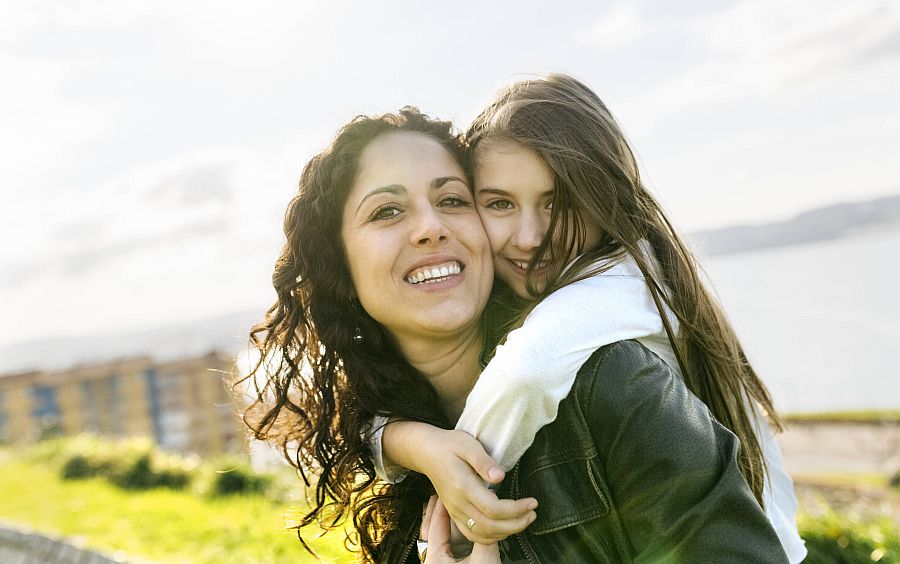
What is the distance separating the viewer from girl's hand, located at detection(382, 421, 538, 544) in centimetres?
204

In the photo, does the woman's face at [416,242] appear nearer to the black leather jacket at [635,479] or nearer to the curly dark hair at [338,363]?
the curly dark hair at [338,363]

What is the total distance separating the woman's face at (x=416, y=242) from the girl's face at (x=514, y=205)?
54mm

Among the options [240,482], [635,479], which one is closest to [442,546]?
[635,479]

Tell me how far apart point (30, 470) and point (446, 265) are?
517 inches

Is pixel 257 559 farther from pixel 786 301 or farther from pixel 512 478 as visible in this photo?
pixel 786 301

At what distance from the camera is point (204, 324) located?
2554 inches

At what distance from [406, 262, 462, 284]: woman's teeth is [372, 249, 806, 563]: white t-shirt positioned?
49 cm

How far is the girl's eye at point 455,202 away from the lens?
2779 millimetres

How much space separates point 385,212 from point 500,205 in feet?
1.28

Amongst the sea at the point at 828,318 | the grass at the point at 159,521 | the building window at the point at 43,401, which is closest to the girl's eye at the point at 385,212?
the grass at the point at 159,521

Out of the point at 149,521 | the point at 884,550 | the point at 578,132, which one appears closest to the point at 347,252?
the point at 578,132

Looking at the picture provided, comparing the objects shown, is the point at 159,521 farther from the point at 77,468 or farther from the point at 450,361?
the point at 450,361

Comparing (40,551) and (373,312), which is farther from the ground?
(373,312)

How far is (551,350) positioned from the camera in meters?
1.94
